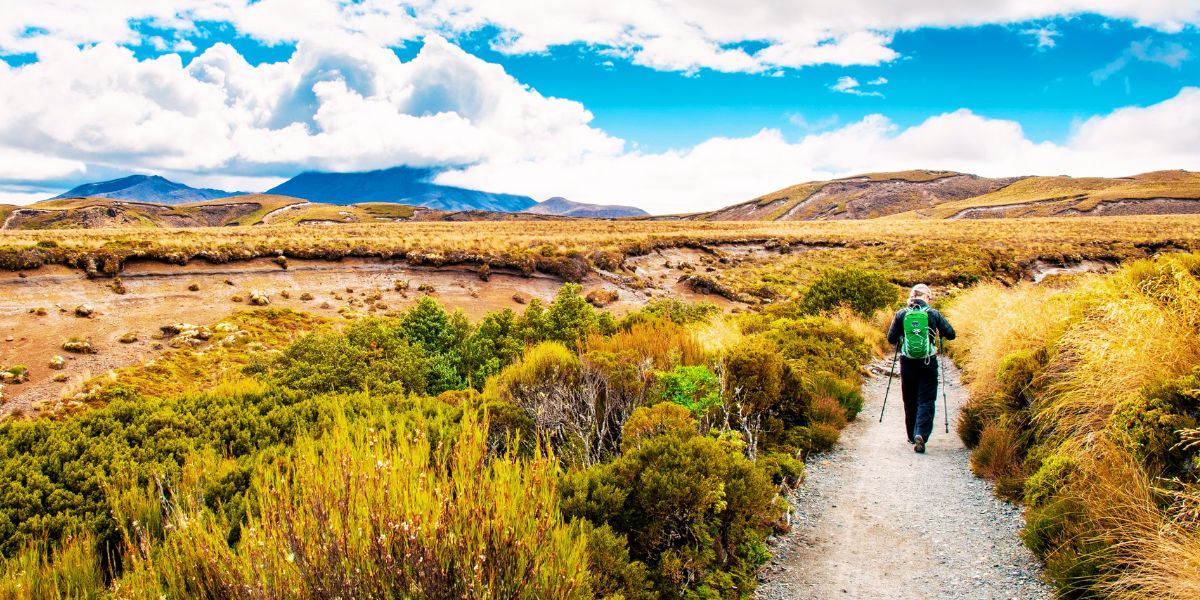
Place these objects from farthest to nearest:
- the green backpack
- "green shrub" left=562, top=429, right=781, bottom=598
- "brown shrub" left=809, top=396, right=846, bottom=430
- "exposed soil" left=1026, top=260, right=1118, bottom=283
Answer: "exposed soil" left=1026, top=260, right=1118, bottom=283 → "brown shrub" left=809, top=396, right=846, bottom=430 → the green backpack → "green shrub" left=562, top=429, right=781, bottom=598

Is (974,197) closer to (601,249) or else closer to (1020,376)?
(601,249)

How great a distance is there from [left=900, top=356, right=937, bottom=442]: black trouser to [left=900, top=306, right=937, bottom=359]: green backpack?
4.3 inches

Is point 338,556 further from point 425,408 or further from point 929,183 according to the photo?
point 929,183

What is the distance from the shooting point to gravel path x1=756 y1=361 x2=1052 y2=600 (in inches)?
182

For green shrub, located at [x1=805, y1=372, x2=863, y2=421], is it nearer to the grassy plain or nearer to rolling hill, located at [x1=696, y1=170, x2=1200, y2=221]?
the grassy plain

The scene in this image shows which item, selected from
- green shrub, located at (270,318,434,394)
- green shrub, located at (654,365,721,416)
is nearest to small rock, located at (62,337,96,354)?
green shrub, located at (270,318,434,394)

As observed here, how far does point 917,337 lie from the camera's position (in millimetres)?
7840

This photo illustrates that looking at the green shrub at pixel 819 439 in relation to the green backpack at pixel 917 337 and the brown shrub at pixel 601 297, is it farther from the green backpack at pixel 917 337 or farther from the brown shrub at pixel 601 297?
the brown shrub at pixel 601 297

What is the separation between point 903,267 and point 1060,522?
1408 inches

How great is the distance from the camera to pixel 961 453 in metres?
7.43

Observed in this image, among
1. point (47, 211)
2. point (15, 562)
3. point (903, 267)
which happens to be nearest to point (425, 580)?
point (15, 562)

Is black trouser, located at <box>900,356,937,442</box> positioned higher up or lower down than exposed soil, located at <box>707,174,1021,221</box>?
lower down

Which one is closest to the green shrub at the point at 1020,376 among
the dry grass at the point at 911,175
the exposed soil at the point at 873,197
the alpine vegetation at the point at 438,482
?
the alpine vegetation at the point at 438,482

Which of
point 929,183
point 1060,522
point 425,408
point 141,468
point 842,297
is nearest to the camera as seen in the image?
point 1060,522
